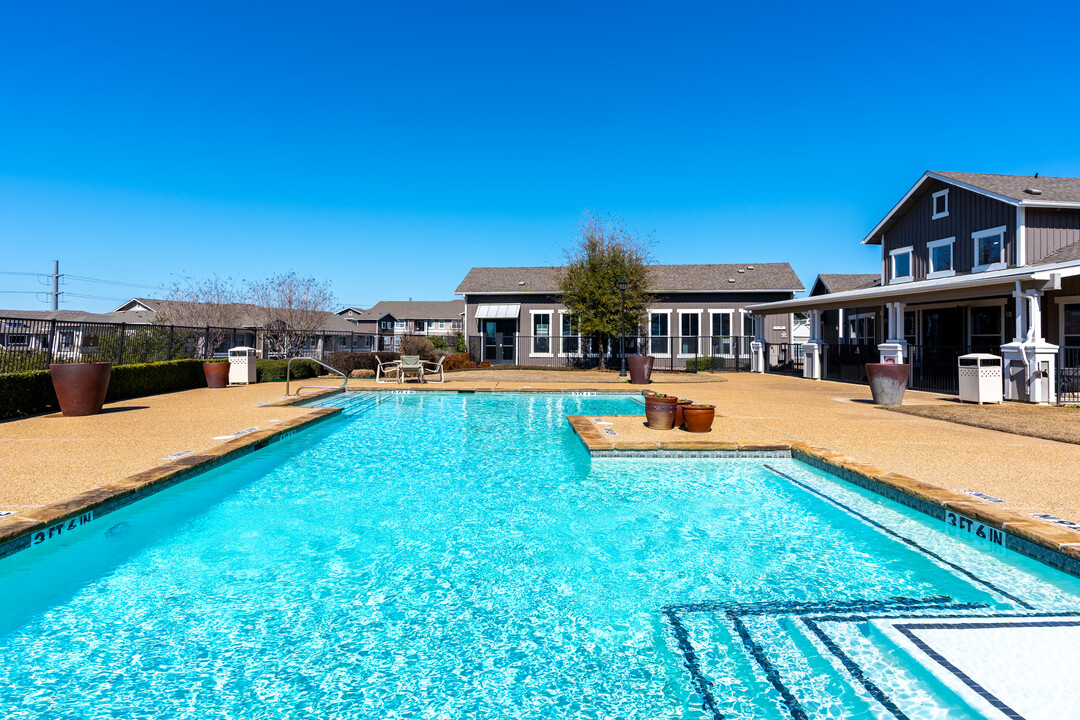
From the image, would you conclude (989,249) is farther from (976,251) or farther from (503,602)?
(503,602)

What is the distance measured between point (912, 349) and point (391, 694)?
18.5 m

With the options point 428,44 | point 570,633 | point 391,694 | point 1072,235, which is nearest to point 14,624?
point 391,694

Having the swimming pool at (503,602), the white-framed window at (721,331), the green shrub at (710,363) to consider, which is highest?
the white-framed window at (721,331)

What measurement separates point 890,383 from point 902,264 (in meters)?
11.1

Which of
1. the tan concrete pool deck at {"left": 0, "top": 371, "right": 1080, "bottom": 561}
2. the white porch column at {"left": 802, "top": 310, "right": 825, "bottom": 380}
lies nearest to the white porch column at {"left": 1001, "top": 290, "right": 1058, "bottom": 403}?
the tan concrete pool deck at {"left": 0, "top": 371, "right": 1080, "bottom": 561}

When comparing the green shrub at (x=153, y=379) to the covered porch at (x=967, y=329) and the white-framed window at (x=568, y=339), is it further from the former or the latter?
the covered porch at (x=967, y=329)

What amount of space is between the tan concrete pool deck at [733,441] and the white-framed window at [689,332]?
12348 mm

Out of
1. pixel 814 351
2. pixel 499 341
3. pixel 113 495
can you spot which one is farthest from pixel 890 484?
pixel 499 341

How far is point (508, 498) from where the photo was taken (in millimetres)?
5621

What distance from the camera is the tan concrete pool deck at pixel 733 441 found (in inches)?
193

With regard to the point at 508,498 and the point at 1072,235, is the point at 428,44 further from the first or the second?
the point at 1072,235

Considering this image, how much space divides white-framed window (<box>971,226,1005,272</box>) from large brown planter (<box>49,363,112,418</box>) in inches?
827

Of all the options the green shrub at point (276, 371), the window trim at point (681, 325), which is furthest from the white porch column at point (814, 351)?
the green shrub at point (276, 371)

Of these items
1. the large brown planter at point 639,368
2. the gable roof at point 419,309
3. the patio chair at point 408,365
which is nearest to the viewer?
the patio chair at point 408,365
